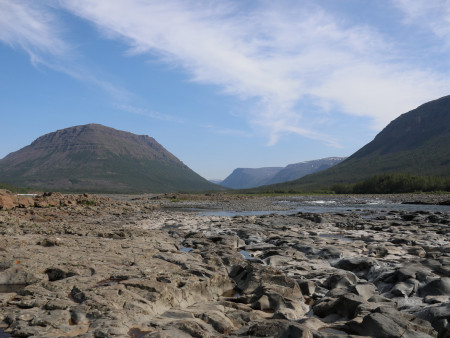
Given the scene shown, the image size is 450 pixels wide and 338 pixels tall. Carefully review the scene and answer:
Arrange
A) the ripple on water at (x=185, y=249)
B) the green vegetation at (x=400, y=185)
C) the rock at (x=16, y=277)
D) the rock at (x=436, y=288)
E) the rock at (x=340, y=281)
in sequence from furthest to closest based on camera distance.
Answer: the green vegetation at (x=400, y=185), the ripple on water at (x=185, y=249), the rock at (x=340, y=281), the rock at (x=16, y=277), the rock at (x=436, y=288)

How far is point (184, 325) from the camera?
23.3ft

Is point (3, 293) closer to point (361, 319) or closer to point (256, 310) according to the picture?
point (256, 310)

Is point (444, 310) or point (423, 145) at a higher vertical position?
point (423, 145)

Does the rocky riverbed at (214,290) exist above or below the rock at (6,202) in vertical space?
below

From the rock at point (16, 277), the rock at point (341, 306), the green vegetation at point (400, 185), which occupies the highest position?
the green vegetation at point (400, 185)

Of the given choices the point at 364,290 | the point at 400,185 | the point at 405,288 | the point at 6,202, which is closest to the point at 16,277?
the point at 364,290

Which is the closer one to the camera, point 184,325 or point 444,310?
point 184,325

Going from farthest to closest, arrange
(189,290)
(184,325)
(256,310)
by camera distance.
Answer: (189,290)
(256,310)
(184,325)

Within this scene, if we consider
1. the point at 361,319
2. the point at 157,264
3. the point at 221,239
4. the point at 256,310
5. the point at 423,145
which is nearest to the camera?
the point at 361,319

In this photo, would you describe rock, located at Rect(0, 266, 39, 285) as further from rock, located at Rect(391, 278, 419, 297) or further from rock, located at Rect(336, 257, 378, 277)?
rock, located at Rect(336, 257, 378, 277)

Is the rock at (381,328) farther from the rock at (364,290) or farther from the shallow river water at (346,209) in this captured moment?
the shallow river water at (346,209)

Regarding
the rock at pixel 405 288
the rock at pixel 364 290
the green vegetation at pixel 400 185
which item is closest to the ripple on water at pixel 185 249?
the rock at pixel 364 290

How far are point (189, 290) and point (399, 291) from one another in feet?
19.0

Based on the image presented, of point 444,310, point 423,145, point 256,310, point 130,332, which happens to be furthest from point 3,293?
point 423,145
